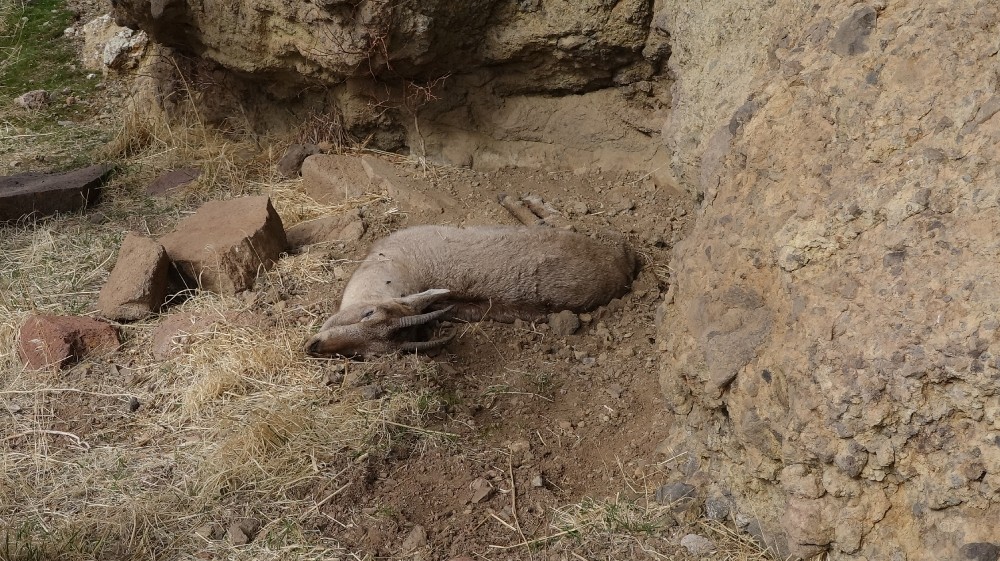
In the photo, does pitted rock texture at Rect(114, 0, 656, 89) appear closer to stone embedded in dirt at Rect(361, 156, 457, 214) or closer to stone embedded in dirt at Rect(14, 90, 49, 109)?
stone embedded in dirt at Rect(361, 156, 457, 214)

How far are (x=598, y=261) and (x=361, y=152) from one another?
2605 mm

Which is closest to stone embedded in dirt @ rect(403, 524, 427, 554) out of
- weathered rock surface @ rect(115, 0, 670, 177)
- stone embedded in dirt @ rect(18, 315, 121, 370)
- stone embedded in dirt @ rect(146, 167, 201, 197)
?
stone embedded in dirt @ rect(18, 315, 121, 370)

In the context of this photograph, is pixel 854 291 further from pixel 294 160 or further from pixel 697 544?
pixel 294 160

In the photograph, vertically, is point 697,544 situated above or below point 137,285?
above

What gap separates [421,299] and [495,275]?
50 centimetres

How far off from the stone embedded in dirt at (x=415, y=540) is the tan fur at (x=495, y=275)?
1.57 m

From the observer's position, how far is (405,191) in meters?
6.42

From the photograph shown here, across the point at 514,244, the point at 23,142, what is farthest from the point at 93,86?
the point at 514,244

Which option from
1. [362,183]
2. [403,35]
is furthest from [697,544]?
[403,35]

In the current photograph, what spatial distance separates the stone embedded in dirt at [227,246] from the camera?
5445 mm

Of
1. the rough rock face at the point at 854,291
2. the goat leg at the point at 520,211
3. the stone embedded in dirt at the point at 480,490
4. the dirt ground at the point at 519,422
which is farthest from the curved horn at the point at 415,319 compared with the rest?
the rough rock face at the point at 854,291

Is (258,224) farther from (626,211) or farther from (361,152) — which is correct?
(626,211)

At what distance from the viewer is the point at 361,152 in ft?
23.6

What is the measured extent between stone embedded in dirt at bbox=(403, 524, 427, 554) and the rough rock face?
3.69 feet
